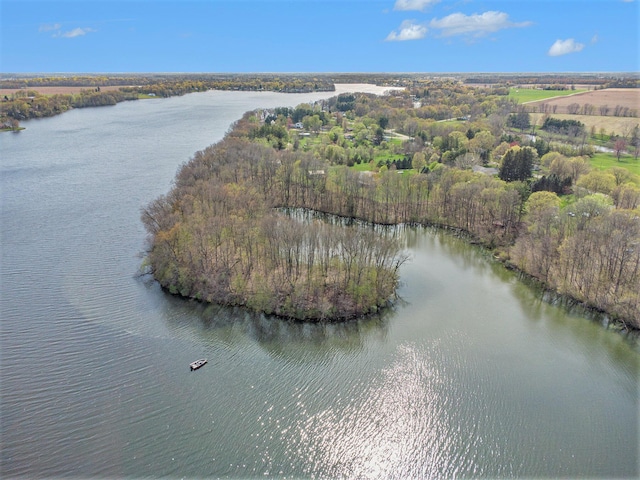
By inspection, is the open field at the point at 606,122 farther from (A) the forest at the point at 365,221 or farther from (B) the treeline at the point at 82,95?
(B) the treeline at the point at 82,95

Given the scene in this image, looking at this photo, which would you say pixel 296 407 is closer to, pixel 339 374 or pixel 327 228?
pixel 339 374

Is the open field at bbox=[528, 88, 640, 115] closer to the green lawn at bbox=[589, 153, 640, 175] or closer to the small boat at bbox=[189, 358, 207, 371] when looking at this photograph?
the green lawn at bbox=[589, 153, 640, 175]

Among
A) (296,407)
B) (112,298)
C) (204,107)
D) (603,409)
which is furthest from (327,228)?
(204,107)

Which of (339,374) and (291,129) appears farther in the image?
(291,129)

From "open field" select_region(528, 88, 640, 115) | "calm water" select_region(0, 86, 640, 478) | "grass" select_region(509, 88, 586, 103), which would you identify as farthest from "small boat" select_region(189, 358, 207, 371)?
"grass" select_region(509, 88, 586, 103)

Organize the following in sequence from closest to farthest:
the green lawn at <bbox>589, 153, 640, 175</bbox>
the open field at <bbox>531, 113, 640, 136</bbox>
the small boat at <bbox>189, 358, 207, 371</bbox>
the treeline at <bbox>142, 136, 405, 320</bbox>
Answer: the small boat at <bbox>189, 358, 207, 371</bbox> → the treeline at <bbox>142, 136, 405, 320</bbox> → the green lawn at <bbox>589, 153, 640, 175</bbox> → the open field at <bbox>531, 113, 640, 136</bbox>

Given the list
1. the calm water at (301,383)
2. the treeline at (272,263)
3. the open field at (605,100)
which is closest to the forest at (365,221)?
the treeline at (272,263)

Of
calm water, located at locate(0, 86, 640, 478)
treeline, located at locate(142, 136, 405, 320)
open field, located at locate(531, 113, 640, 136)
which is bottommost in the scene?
→ calm water, located at locate(0, 86, 640, 478)
